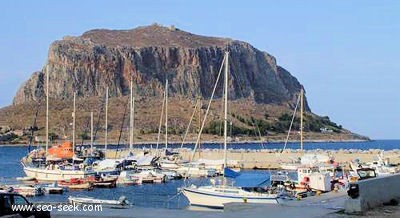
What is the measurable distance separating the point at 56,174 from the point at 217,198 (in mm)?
24766

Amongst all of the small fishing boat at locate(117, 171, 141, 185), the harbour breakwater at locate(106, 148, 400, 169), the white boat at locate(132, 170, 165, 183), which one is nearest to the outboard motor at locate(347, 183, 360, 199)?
the small fishing boat at locate(117, 171, 141, 185)

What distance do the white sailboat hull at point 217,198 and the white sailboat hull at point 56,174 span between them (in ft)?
65.2

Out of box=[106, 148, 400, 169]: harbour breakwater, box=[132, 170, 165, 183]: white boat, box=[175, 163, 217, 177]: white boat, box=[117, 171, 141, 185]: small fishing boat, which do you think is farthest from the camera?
box=[106, 148, 400, 169]: harbour breakwater

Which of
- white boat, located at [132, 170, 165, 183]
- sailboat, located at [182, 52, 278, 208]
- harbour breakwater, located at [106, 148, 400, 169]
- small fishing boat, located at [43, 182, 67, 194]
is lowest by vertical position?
small fishing boat, located at [43, 182, 67, 194]

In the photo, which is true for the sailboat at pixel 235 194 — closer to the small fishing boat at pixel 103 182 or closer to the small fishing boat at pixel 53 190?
the small fishing boat at pixel 53 190

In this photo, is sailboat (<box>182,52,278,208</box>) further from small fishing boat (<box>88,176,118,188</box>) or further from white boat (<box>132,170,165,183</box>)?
white boat (<box>132,170,165,183</box>)

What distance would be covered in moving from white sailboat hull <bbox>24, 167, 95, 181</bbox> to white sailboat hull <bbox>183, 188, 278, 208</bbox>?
65.2ft

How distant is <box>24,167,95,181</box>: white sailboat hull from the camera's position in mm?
53406

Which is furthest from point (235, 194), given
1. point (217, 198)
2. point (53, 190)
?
point (53, 190)

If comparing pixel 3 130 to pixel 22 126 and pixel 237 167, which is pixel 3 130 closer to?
pixel 22 126

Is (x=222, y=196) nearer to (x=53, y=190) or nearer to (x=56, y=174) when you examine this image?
(x=53, y=190)

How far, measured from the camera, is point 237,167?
75.1m

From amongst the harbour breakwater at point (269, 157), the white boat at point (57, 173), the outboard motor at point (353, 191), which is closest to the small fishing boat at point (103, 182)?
the white boat at point (57, 173)

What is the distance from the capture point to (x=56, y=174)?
54.4m
